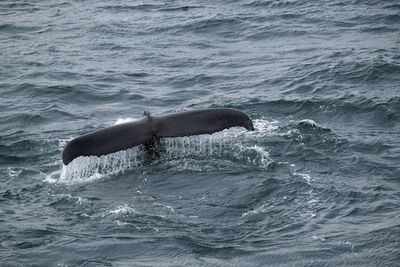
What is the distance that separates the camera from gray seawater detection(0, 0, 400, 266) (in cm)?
1098

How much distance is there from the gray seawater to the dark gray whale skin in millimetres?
647

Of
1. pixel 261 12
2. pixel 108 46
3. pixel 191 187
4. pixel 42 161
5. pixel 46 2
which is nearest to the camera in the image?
pixel 191 187

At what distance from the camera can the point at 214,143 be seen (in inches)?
566

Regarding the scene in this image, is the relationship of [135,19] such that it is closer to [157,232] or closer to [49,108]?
[49,108]

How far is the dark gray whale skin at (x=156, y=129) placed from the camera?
493 inches

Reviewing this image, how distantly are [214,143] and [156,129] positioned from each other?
1.60 m

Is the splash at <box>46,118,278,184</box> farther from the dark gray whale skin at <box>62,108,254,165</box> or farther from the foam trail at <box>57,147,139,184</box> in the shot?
the dark gray whale skin at <box>62,108,254,165</box>

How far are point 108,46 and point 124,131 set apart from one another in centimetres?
1182

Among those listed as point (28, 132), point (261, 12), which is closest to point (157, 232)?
point (28, 132)

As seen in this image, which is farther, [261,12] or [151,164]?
[261,12]

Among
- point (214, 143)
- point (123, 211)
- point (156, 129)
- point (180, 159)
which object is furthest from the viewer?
point (214, 143)

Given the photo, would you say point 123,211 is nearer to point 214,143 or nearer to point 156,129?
point 156,129

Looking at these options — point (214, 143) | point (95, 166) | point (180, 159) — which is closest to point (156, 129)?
point (180, 159)

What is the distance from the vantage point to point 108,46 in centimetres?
2438
